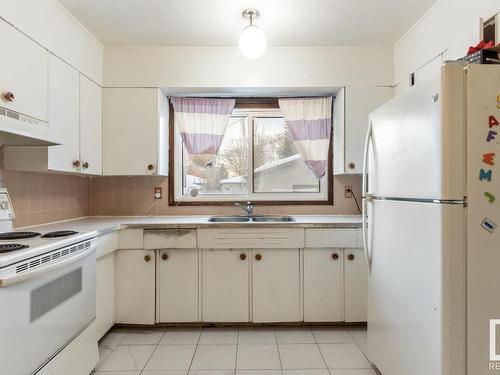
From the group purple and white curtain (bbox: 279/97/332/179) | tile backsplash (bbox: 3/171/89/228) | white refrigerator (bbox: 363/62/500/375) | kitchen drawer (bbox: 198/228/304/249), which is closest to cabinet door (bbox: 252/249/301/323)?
kitchen drawer (bbox: 198/228/304/249)

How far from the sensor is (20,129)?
149 cm

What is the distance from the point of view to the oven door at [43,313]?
3.81ft

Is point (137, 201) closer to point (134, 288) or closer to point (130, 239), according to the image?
point (130, 239)

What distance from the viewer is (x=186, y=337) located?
7.36 ft

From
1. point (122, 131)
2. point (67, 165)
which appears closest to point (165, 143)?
point (122, 131)

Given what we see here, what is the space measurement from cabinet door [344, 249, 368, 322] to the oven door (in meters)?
1.78

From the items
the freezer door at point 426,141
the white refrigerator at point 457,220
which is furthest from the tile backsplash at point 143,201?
the white refrigerator at point 457,220

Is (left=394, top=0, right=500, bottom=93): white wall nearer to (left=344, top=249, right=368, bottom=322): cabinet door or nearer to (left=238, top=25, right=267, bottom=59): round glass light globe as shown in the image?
(left=238, top=25, right=267, bottom=59): round glass light globe

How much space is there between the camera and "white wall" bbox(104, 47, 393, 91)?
2.56 m

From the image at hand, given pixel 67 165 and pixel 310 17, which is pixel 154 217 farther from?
pixel 310 17

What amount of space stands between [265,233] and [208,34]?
161cm

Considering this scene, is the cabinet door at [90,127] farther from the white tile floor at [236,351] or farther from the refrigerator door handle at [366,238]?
the refrigerator door handle at [366,238]

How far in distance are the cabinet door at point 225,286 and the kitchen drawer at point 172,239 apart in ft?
0.47

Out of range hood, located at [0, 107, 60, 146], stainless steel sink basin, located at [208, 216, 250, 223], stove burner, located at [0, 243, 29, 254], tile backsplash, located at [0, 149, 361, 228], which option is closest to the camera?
stove burner, located at [0, 243, 29, 254]
